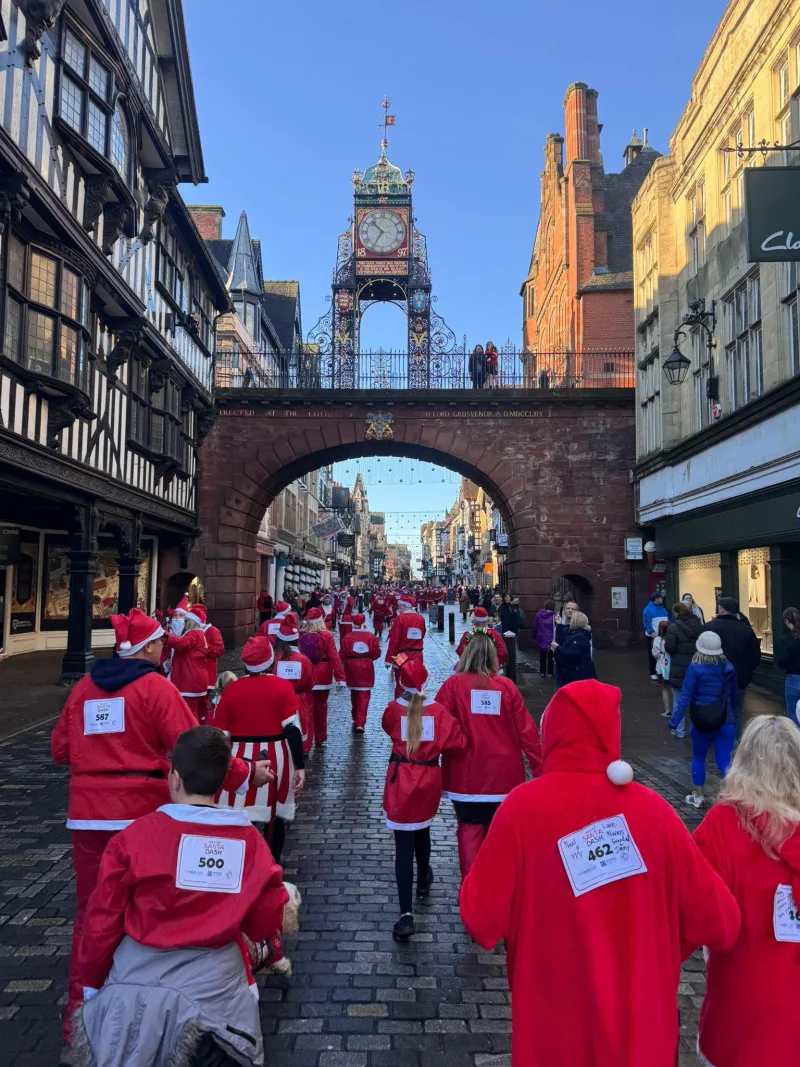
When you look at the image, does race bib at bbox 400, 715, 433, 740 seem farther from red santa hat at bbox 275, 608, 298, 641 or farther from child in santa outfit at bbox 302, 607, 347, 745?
child in santa outfit at bbox 302, 607, 347, 745

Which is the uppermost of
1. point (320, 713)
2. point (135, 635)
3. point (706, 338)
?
point (706, 338)

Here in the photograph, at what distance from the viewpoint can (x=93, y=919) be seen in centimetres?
235

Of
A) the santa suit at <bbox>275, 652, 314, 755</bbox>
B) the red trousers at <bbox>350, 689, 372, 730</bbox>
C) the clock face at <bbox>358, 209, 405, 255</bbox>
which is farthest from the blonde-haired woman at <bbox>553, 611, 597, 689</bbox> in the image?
the clock face at <bbox>358, 209, 405, 255</bbox>

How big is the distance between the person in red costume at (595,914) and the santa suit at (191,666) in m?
6.53

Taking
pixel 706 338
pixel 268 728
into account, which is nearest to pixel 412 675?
pixel 268 728

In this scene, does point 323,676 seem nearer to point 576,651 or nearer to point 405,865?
point 576,651

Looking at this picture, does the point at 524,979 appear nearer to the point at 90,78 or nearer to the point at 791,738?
the point at 791,738

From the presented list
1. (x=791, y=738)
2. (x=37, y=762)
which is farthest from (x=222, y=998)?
(x=37, y=762)

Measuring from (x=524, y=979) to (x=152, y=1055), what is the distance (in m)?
1.16

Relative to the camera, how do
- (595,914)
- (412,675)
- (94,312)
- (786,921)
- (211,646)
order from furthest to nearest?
1. (94,312)
2. (211,646)
3. (412,675)
4. (786,921)
5. (595,914)

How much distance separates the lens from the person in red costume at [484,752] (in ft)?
14.6

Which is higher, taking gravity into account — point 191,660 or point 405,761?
point 191,660

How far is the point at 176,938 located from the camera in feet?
7.52

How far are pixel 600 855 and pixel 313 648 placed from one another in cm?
717
